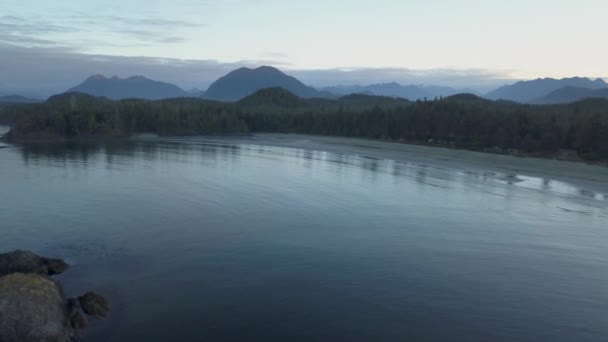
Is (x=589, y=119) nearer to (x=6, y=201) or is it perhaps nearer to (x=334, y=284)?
(x=334, y=284)

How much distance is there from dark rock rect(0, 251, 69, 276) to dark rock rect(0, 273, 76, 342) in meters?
2.98

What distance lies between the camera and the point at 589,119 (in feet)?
189

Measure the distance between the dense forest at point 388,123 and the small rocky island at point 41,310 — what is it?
54542 millimetres

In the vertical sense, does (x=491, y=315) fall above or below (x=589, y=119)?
below

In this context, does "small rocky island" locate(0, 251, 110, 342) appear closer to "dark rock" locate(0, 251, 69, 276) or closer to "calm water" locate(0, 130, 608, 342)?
"calm water" locate(0, 130, 608, 342)

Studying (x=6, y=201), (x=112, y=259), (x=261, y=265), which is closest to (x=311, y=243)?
(x=261, y=265)

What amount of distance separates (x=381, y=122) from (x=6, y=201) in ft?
218

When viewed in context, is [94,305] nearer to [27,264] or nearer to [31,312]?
[31,312]

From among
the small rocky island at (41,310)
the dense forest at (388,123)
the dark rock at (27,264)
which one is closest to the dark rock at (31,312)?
the small rocky island at (41,310)

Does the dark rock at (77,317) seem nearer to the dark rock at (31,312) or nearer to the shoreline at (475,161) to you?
the dark rock at (31,312)

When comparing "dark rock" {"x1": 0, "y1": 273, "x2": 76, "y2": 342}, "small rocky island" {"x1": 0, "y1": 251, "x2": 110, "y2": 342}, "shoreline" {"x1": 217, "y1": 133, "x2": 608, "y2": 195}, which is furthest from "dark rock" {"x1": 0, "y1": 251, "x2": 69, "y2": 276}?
"shoreline" {"x1": 217, "y1": 133, "x2": 608, "y2": 195}

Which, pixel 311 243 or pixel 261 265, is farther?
pixel 311 243

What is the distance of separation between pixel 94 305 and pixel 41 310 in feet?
5.81

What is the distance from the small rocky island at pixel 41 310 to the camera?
1195cm
